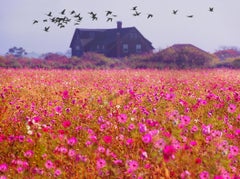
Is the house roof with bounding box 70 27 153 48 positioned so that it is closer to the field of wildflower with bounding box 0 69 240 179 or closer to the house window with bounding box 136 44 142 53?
the house window with bounding box 136 44 142 53

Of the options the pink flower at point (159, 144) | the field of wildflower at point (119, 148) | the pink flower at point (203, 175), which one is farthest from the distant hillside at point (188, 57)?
the pink flower at point (203, 175)

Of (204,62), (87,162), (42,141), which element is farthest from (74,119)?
(204,62)

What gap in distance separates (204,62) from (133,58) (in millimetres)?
7324

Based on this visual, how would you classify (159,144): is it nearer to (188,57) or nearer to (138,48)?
(188,57)

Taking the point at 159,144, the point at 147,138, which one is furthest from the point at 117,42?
the point at 159,144

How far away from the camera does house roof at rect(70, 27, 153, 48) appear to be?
181ft

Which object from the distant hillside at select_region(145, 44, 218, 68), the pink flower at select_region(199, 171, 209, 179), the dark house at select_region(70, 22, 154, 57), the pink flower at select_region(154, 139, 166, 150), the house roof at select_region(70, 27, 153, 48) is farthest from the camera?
the house roof at select_region(70, 27, 153, 48)

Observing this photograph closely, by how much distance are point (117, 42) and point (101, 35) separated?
21.0 feet

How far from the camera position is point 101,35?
194 feet

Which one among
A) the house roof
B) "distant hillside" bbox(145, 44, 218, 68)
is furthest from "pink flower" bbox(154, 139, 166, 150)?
the house roof

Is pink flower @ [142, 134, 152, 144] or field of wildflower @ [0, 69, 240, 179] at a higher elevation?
pink flower @ [142, 134, 152, 144]

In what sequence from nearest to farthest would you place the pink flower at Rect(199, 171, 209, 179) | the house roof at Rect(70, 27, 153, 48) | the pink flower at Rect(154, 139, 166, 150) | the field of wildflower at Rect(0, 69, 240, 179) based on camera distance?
the pink flower at Rect(199, 171, 209, 179)
the pink flower at Rect(154, 139, 166, 150)
the field of wildflower at Rect(0, 69, 240, 179)
the house roof at Rect(70, 27, 153, 48)

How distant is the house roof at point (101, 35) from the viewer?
181 feet

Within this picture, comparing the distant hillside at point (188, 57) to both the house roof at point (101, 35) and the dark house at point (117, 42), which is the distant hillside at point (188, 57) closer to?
the dark house at point (117, 42)
